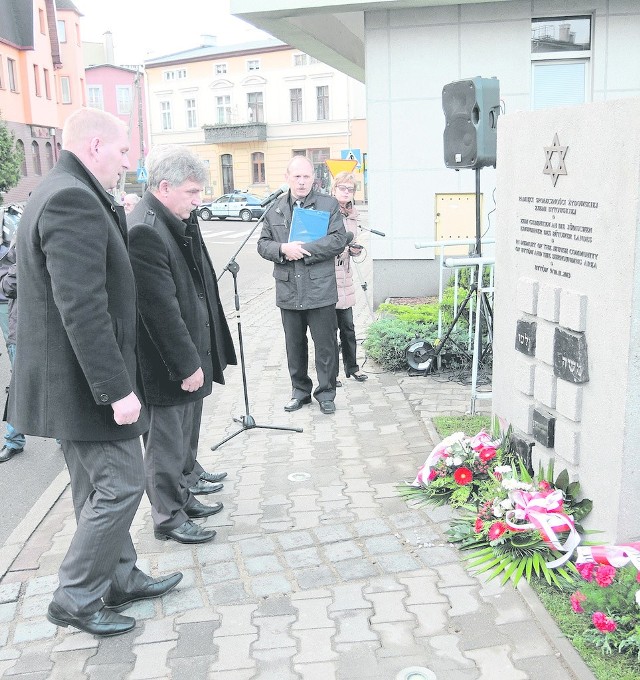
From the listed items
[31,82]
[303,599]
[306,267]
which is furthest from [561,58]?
[31,82]

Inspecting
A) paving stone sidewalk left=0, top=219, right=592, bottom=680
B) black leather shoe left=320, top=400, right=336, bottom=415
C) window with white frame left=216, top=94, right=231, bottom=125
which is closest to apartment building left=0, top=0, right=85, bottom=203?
window with white frame left=216, top=94, right=231, bottom=125

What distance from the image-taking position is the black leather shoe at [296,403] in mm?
6663

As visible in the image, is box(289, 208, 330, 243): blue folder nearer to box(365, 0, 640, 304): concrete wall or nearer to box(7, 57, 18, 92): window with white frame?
box(365, 0, 640, 304): concrete wall

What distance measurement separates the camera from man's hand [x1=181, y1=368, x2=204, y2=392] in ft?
13.0

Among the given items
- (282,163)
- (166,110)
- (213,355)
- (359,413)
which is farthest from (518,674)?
(166,110)

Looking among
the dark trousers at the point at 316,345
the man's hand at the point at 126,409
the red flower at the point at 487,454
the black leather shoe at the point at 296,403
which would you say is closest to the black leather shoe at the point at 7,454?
the black leather shoe at the point at 296,403

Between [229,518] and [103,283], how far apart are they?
1.94 metres

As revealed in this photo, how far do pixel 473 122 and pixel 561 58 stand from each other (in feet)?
13.0

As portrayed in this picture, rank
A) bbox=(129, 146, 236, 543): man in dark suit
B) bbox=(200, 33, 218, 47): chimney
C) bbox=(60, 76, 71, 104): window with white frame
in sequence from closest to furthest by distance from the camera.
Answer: bbox=(129, 146, 236, 543): man in dark suit, bbox=(60, 76, 71, 104): window with white frame, bbox=(200, 33, 218, 47): chimney

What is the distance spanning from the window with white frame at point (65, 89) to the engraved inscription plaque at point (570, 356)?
189ft

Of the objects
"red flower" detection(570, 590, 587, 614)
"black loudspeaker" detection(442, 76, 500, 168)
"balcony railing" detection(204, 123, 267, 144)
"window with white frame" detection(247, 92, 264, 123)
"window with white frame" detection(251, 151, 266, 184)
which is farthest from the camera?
"window with white frame" detection(251, 151, 266, 184)

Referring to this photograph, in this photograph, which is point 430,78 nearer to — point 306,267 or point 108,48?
point 306,267

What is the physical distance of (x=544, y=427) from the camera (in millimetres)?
4152

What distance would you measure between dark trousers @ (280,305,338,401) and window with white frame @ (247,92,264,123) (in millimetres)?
49144
